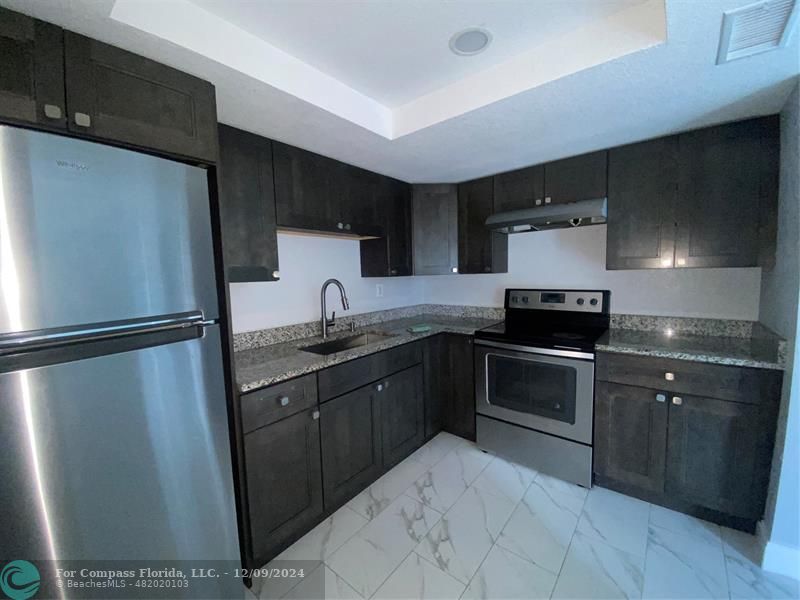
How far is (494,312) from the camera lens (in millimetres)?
3000

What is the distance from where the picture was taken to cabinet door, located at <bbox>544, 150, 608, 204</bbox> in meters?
2.15

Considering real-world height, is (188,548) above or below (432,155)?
below

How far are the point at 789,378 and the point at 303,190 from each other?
2.56 m

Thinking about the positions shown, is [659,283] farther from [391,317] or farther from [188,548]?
[188,548]

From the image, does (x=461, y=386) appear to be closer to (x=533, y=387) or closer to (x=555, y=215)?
(x=533, y=387)

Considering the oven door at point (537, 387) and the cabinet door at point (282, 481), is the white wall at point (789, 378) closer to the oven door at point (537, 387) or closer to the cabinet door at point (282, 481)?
the oven door at point (537, 387)

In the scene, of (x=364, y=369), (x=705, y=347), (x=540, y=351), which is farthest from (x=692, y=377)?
(x=364, y=369)

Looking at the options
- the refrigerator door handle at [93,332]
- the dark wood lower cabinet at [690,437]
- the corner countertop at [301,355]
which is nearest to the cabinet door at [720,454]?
the dark wood lower cabinet at [690,437]

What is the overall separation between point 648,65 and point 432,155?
1175mm

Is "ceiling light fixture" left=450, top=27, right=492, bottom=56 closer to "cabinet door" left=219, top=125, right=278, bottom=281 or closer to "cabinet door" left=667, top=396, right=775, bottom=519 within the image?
"cabinet door" left=219, top=125, right=278, bottom=281

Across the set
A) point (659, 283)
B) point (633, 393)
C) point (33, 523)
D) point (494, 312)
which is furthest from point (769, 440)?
point (33, 523)

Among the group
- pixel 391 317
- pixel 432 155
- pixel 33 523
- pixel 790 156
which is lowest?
pixel 33 523

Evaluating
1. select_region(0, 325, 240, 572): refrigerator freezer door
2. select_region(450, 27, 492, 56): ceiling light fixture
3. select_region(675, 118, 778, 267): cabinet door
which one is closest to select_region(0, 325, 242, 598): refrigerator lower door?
select_region(0, 325, 240, 572): refrigerator freezer door

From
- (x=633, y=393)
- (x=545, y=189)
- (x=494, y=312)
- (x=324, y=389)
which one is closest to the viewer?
(x=324, y=389)
